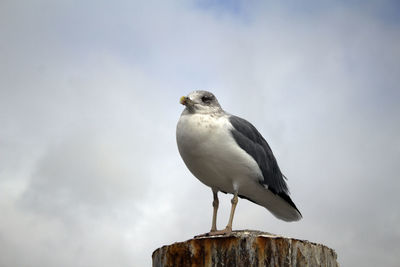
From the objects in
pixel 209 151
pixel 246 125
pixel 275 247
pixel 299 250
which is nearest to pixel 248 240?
pixel 275 247

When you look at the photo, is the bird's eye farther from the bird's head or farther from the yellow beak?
the yellow beak

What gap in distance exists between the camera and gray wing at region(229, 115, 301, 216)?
7.05m

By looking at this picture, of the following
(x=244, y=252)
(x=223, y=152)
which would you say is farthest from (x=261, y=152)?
Answer: (x=244, y=252)

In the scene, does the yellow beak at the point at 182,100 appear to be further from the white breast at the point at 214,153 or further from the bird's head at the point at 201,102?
the white breast at the point at 214,153

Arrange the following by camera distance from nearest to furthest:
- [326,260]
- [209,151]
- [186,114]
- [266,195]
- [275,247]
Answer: [275,247], [326,260], [209,151], [186,114], [266,195]

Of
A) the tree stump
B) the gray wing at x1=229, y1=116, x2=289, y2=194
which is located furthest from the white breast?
the tree stump

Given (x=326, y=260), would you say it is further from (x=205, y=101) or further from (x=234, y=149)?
(x=205, y=101)

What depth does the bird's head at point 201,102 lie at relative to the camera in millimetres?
7180

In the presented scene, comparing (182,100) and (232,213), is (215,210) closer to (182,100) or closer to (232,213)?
(232,213)

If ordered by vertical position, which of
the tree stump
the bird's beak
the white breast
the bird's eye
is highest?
the bird's eye

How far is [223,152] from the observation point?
6.71 m

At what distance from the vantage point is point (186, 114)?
23.6ft

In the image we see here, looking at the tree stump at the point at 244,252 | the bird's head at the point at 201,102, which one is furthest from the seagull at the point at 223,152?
the tree stump at the point at 244,252

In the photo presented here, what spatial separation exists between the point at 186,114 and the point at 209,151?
0.84 m
